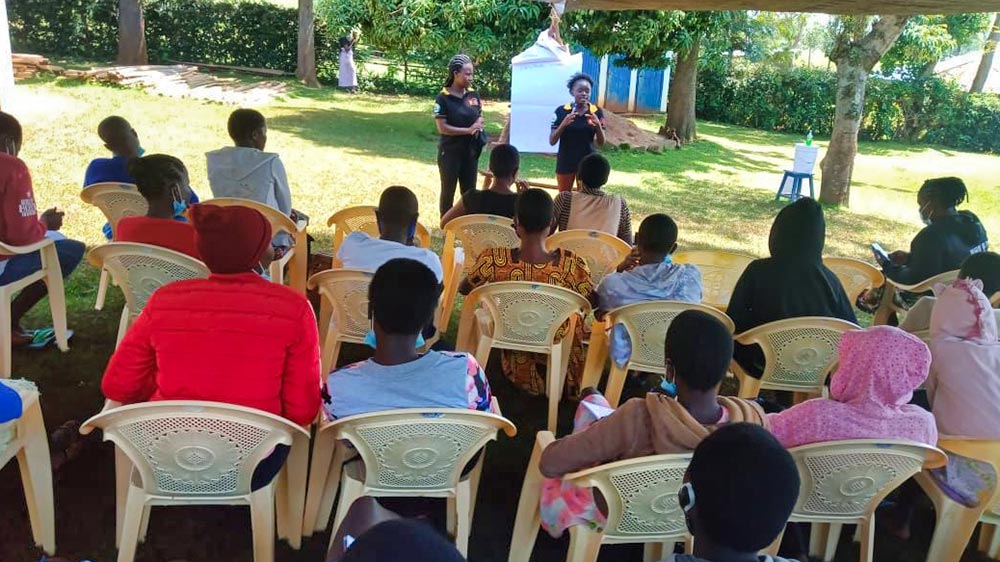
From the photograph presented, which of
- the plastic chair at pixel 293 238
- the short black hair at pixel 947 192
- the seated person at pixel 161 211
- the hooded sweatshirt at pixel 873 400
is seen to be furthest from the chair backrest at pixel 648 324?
the short black hair at pixel 947 192

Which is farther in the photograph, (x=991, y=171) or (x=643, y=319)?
(x=991, y=171)

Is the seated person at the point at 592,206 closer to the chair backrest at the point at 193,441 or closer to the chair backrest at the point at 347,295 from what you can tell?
the chair backrest at the point at 347,295

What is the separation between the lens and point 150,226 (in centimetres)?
361

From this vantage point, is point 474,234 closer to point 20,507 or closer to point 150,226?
point 150,226

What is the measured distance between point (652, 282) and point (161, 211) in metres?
2.59

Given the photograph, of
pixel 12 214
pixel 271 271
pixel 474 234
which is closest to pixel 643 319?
pixel 474 234

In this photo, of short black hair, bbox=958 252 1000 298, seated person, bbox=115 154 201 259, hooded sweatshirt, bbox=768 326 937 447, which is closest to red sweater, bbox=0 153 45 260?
seated person, bbox=115 154 201 259

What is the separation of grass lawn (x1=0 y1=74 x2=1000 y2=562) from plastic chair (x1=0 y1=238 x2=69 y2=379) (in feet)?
0.60

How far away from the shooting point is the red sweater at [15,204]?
12.2 ft

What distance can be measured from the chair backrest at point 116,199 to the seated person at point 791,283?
11.7 feet

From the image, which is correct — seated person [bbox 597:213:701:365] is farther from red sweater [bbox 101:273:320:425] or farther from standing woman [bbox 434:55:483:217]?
standing woman [bbox 434:55:483:217]

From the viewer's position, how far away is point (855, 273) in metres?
4.51

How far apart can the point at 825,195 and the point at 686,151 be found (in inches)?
189

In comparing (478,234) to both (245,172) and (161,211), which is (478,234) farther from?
(161,211)
